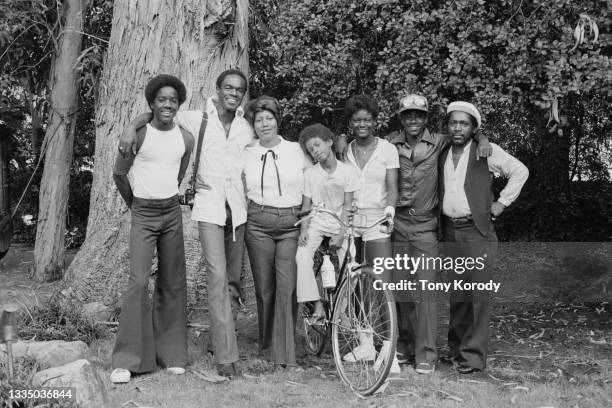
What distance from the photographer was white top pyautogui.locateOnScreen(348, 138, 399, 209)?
5.69m

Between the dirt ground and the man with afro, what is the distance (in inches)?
10.1

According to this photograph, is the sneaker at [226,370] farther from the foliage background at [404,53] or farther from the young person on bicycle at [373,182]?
the foliage background at [404,53]

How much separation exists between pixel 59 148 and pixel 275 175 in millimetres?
5529

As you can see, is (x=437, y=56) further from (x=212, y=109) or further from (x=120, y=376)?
(x=120, y=376)

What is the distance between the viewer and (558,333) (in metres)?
7.11

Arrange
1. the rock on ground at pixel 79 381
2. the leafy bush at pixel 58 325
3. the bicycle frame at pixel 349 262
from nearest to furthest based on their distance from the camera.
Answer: the rock on ground at pixel 79 381, the bicycle frame at pixel 349 262, the leafy bush at pixel 58 325

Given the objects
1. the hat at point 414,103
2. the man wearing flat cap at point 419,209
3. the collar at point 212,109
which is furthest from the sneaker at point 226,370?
the hat at point 414,103

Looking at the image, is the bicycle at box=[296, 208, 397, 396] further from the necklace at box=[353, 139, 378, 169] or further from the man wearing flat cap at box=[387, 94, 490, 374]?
the necklace at box=[353, 139, 378, 169]

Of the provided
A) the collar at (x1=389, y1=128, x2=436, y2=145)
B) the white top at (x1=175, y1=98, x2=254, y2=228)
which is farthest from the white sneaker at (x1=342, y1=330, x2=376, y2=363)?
the collar at (x1=389, y1=128, x2=436, y2=145)

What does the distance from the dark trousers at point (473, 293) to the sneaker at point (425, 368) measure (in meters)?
0.30

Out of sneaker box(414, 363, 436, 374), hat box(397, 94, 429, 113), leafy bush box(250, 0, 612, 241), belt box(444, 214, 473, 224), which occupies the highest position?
leafy bush box(250, 0, 612, 241)

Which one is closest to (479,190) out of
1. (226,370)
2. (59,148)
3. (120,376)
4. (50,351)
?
(226,370)

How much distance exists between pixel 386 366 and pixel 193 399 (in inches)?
52.8

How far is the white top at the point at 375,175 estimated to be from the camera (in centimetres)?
569
